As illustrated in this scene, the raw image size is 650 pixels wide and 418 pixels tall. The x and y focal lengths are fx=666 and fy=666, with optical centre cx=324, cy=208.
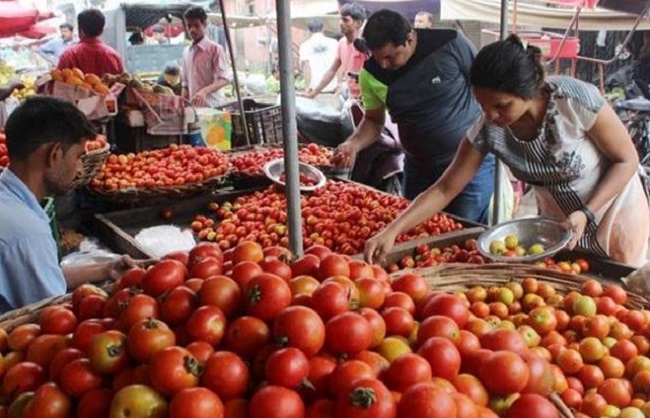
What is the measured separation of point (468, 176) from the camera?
3047 millimetres

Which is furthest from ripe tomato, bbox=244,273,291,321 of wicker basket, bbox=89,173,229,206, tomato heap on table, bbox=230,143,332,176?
tomato heap on table, bbox=230,143,332,176

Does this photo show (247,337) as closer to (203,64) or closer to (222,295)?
(222,295)

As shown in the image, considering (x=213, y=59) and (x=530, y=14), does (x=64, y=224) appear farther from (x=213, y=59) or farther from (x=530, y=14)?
(x=530, y=14)

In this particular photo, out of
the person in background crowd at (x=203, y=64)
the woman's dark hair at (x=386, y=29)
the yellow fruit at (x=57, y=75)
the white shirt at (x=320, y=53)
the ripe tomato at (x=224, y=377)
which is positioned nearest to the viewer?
the ripe tomato at (x=224, y=377)

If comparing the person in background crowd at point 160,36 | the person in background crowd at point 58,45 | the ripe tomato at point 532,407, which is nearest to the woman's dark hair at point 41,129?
the ripe tomato at point 532,407

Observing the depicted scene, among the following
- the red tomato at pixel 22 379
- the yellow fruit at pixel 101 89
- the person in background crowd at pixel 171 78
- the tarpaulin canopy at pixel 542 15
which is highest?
the tarpaulin canopy at pixel 542 15

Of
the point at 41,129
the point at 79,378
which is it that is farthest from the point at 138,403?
the point at 41,129

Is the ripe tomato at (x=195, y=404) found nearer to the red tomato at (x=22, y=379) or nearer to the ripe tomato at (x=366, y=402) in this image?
the ripe tomato at (x=366, y=402)

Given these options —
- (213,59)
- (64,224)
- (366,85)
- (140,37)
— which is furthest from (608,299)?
(140,37)

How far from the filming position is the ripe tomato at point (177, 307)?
1442 millimetres

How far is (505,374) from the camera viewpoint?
133 cm

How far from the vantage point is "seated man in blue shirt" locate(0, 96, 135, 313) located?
93.0 inches

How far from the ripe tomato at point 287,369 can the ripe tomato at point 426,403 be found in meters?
0.19

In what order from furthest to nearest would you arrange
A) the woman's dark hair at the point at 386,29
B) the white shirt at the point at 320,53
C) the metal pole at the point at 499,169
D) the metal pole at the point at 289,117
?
the white shirt at the point at 320,53 → the woman's dark hair at the point at 386,29 → the metal pole at the point at 499,169 → the metal pole at the point at 289,117
